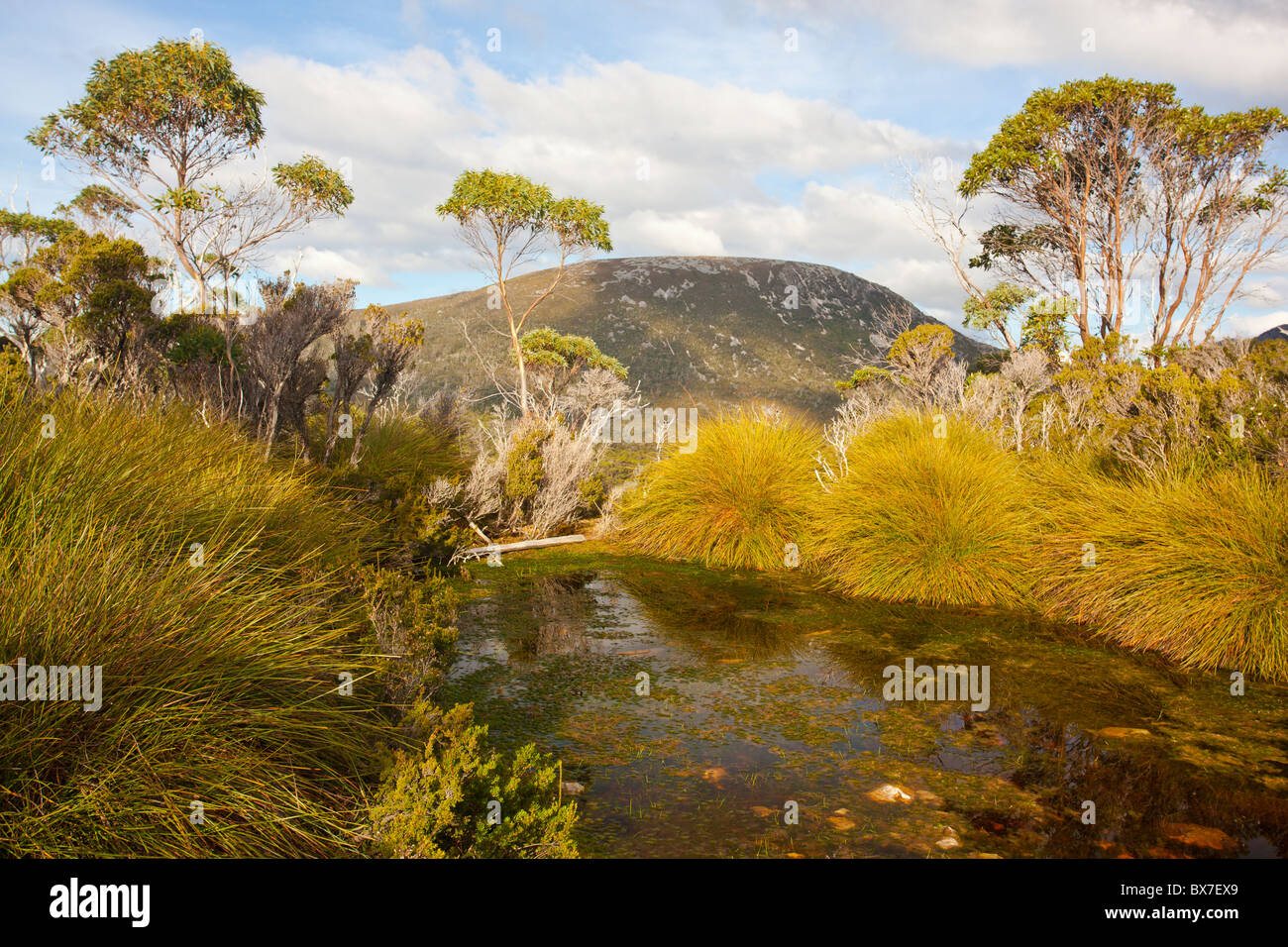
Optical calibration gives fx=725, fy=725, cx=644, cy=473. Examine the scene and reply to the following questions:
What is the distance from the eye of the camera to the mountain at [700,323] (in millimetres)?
45438

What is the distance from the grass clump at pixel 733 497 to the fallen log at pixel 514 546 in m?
1.13

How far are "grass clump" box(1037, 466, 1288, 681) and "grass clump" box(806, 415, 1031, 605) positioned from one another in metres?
0.37

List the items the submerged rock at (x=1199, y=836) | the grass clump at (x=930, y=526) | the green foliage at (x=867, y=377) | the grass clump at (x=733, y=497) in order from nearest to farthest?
1. the submerged rock at (x=1199, y=836)
2. the grass clump at (x=930, y=526)
3. the grass clump at (x=733, y=497)
4. the green foliage at (x=867, y=377)

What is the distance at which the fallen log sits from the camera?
944 cm

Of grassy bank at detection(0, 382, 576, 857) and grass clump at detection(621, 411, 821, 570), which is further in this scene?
grass clump at detection(621, 411, 821, 570)

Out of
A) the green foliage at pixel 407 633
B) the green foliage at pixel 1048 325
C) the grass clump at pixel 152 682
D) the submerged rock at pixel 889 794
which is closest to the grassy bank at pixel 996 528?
the submerged rock at pixel 889 794

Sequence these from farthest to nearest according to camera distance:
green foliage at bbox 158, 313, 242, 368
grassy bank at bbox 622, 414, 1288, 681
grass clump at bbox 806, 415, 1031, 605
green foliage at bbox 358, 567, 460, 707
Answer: green foliage at bbox 158, 313, 242, 368 < grass clump at bbox 806, 415, 1031, 605 < grassy bank at bbox 622, 414, 1288, 681 < green foliage at bbox 358, 567, 460, 707

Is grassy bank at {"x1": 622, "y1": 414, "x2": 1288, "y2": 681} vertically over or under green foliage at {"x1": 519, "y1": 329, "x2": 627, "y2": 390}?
under

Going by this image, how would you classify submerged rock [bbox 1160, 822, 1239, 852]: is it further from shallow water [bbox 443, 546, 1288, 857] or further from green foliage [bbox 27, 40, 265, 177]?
green foliage [bbox 27, 40, 265, 177]

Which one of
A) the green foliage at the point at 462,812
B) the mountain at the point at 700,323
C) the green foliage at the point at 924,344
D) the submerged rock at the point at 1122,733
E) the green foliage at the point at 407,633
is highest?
the mountain at the point at 700,323

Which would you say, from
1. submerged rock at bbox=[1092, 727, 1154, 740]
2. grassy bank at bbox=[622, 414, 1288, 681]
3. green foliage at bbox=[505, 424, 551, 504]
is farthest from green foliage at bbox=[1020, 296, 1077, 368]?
submerged rock at bbox=[1092, 727, 1154, 740]

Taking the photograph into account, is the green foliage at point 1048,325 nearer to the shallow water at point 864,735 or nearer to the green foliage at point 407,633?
the shallow water at point 864,735
